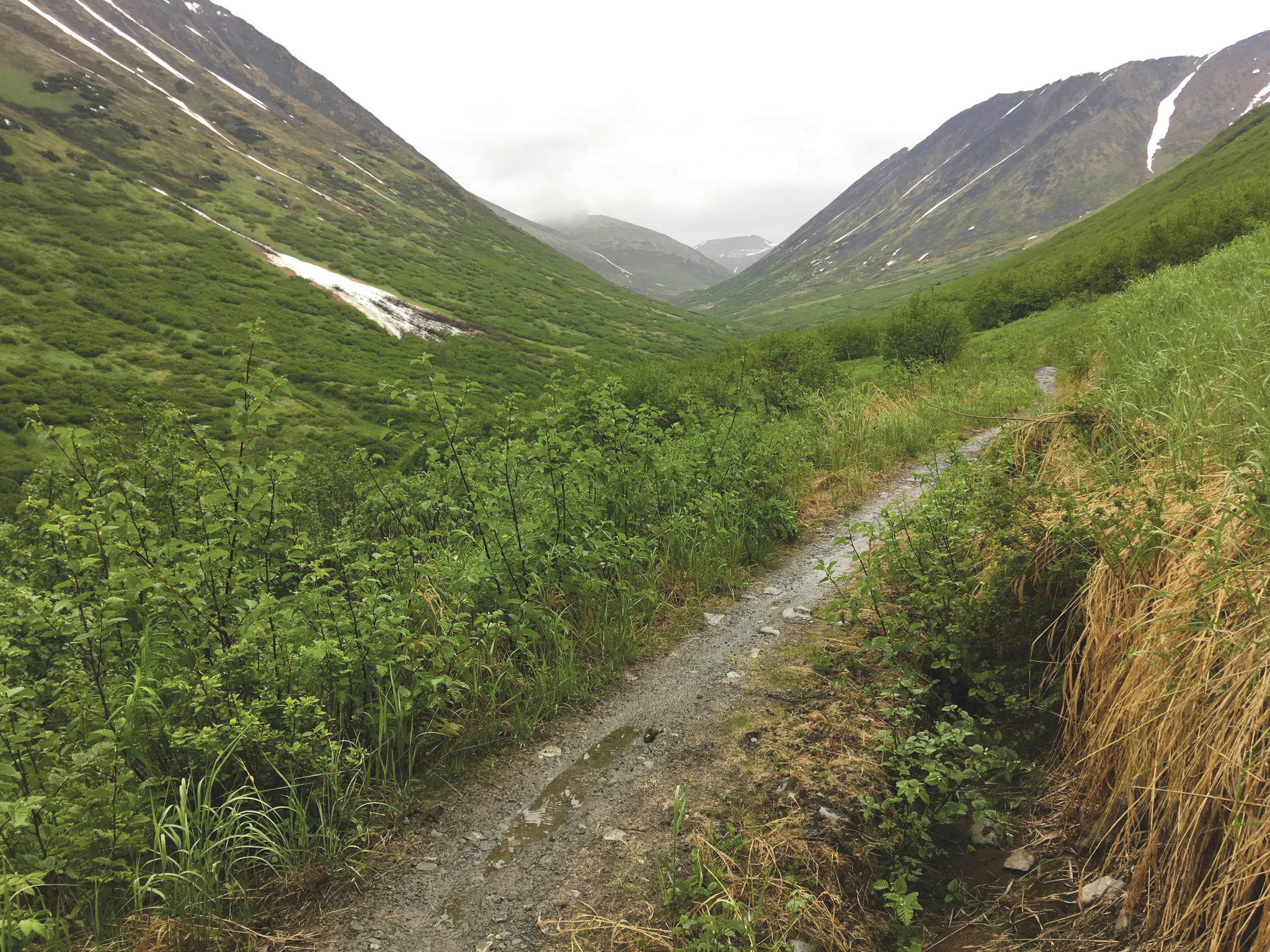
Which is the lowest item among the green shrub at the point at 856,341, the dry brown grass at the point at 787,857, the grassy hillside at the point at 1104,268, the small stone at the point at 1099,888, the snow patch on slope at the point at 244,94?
the dry brown grass at the point at 787,857

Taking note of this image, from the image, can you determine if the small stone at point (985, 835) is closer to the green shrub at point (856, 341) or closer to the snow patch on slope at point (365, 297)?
the green shrub at point (856, 341)

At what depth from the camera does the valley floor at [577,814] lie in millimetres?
2969

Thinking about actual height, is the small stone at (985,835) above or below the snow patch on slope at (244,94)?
below

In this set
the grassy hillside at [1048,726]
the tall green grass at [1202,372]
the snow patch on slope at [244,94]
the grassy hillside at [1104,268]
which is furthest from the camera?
the snow patch on slope at [244,94]

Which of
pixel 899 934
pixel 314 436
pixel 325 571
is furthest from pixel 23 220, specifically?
pixel 899 934

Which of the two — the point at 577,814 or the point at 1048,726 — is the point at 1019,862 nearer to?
the point at 1048,726

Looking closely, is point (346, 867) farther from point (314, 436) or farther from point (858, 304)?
point (858, 304)

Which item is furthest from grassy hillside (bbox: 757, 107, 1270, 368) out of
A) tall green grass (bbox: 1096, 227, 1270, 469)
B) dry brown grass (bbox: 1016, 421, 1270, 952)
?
dry brown grass (bbox: 1016, 421, 1270, 952)

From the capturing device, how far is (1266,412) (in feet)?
10.5

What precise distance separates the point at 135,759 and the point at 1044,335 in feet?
122

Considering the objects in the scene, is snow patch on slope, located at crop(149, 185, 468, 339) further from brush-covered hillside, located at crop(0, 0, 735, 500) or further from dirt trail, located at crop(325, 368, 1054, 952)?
dirt trail, located at crop(325, 368, 1054, 952)

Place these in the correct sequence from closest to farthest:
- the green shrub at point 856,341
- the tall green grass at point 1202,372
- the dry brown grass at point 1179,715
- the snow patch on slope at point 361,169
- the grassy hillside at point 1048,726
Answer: the dry brown grass at point 1179,715, the grassy hillside at point 1048,726, the tall green grass at point 1202,372, the green shrub at point 856,341, the snow patch on slope at point 361,169

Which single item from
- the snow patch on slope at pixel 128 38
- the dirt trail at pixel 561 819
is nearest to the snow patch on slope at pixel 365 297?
the snow patch on slope at pixel 128 38

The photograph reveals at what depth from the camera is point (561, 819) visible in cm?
362
